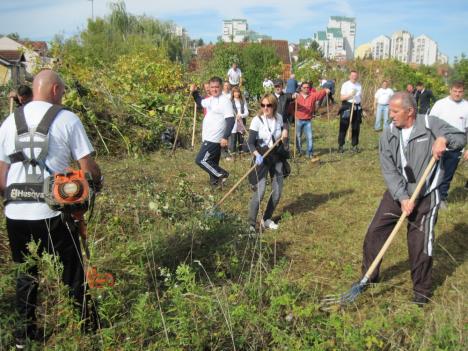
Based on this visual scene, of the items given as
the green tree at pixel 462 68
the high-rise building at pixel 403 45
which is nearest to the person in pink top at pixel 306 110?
the green tree at pixel 462 68

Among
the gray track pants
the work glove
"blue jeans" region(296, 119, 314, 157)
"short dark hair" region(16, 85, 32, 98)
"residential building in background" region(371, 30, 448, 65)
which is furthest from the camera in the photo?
"residential building in background" region(371, 30, 448, 65)

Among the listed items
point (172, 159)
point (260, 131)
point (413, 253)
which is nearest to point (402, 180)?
point (413, 253)

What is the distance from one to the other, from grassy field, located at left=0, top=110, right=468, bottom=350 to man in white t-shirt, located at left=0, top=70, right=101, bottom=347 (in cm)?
14

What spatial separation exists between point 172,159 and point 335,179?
366cm

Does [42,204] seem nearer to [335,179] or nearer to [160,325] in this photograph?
[160,325]

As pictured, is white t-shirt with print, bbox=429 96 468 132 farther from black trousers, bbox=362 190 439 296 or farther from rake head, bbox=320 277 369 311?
rake head, bbox=320 277 369 311

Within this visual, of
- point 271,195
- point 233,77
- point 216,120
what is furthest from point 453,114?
point 233,77

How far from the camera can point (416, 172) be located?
3.80 meters

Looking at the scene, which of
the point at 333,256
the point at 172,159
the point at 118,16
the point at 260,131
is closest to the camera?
the point at 333,256

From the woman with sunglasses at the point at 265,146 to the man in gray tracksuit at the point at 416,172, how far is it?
6.34 ft

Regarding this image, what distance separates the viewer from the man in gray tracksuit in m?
3.73

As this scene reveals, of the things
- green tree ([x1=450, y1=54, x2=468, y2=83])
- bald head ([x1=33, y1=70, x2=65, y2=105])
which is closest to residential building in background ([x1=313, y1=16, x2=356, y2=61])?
green tree ([x1=450, y1=54, x2=468, y2=83])

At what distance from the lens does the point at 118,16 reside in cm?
4647

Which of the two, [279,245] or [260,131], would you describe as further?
[260,131]
